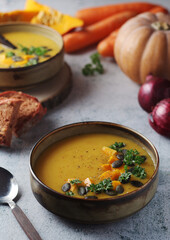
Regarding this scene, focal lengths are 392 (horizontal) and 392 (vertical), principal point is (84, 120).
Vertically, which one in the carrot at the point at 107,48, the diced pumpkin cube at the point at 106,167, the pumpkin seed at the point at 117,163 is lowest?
the carrot at the point at 107,48

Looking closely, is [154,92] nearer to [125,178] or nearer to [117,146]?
[117,146]

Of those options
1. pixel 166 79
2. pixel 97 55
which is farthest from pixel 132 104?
pixel 97 55

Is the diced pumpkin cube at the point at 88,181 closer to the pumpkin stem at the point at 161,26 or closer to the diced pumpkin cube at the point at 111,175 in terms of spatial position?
the diced pumpkin cube at the point at 111,175

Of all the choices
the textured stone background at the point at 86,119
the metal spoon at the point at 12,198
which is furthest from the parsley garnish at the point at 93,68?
the metal spoon at the point at 12,198

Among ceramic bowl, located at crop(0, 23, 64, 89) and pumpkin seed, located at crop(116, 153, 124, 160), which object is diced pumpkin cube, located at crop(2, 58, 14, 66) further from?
pumpkin seed, located at crop(116, 153, 124, 160)

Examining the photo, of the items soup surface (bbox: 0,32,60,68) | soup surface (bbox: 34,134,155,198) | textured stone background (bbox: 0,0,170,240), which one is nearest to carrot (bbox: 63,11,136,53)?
textured stone background (bbox: 0,0,170,240)

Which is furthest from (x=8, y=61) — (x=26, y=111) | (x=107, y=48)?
(x=107, y=48)
